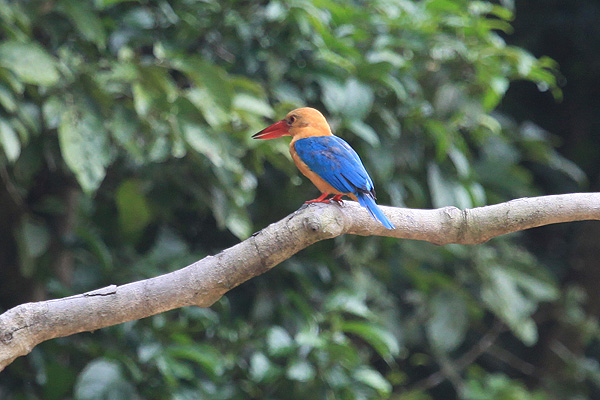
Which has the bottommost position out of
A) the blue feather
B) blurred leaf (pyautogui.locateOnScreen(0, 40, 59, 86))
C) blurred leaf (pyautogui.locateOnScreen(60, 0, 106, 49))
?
blurred leaf (pyautogui.locateOnScreen(0, 40, 59, 86))

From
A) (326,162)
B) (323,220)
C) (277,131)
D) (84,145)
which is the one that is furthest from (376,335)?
(323,220)

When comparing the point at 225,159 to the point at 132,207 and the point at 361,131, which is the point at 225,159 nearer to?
the point at 132,207

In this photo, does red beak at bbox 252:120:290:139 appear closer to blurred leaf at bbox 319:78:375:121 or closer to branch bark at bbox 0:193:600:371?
branch bark at bbox 0:193:600:371

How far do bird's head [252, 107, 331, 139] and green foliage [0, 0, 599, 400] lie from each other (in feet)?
1.68

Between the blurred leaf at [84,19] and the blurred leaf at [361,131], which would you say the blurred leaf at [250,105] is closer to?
the blurred leaf at [361,131]

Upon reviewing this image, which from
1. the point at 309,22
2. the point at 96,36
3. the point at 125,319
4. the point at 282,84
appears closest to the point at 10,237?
the point at 96,36

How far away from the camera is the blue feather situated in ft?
6.66

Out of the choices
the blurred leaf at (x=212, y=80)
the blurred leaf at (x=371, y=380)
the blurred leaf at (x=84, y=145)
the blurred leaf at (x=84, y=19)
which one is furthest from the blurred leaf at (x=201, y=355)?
the blurred leaf at (x=84, y=19)

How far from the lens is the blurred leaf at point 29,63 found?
2.60 metres

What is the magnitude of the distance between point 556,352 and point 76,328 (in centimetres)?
444

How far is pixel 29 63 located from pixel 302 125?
107 cm

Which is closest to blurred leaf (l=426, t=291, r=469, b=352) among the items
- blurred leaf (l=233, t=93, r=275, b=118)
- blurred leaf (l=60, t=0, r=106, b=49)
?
blurred leaf (l=233, t=93, r=275, b=118)

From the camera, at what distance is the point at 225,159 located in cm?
287

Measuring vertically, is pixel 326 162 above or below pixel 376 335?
above
